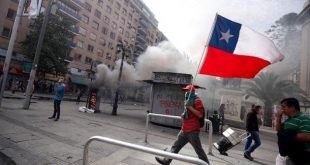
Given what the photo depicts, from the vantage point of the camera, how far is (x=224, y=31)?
4.68 meters

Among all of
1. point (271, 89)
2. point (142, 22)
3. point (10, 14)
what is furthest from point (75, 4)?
point (271, 89)

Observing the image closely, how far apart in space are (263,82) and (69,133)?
22.4m

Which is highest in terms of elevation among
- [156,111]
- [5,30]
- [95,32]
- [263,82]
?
[95,32]

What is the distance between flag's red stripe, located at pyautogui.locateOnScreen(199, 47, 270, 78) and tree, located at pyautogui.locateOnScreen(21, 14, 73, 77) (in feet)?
84.6

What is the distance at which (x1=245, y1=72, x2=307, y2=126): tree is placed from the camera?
886 inches

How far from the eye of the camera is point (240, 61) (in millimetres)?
4621

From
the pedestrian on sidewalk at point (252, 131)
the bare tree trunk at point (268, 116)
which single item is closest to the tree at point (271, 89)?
the bare tree trunk at point (268, 116)

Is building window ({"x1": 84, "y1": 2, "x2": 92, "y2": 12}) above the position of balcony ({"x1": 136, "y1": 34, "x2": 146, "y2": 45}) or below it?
below

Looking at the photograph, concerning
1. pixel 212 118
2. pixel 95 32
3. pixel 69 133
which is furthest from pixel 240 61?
pixel 95 32

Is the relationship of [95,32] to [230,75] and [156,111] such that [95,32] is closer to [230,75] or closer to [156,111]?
[156,111]

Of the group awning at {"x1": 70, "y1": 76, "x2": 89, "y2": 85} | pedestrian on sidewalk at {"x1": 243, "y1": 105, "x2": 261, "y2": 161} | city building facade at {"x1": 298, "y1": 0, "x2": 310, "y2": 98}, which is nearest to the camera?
pedestrian on sidewalk at {"x1": 243, "y1": 105, "x2": 261, "y2": 161}

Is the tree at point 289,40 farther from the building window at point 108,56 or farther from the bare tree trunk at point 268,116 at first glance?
the building window at point 108,56

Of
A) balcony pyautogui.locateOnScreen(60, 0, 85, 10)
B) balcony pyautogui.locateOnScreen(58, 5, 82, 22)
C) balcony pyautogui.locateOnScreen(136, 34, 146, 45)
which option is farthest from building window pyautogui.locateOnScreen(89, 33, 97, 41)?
balcony pyautogui.locateOnScreen(136, 34, 146, 45)

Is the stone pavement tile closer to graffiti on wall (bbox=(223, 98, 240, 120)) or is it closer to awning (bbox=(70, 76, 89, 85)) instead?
graffiti on wall (bbox=(223, 98, 240, 120))
